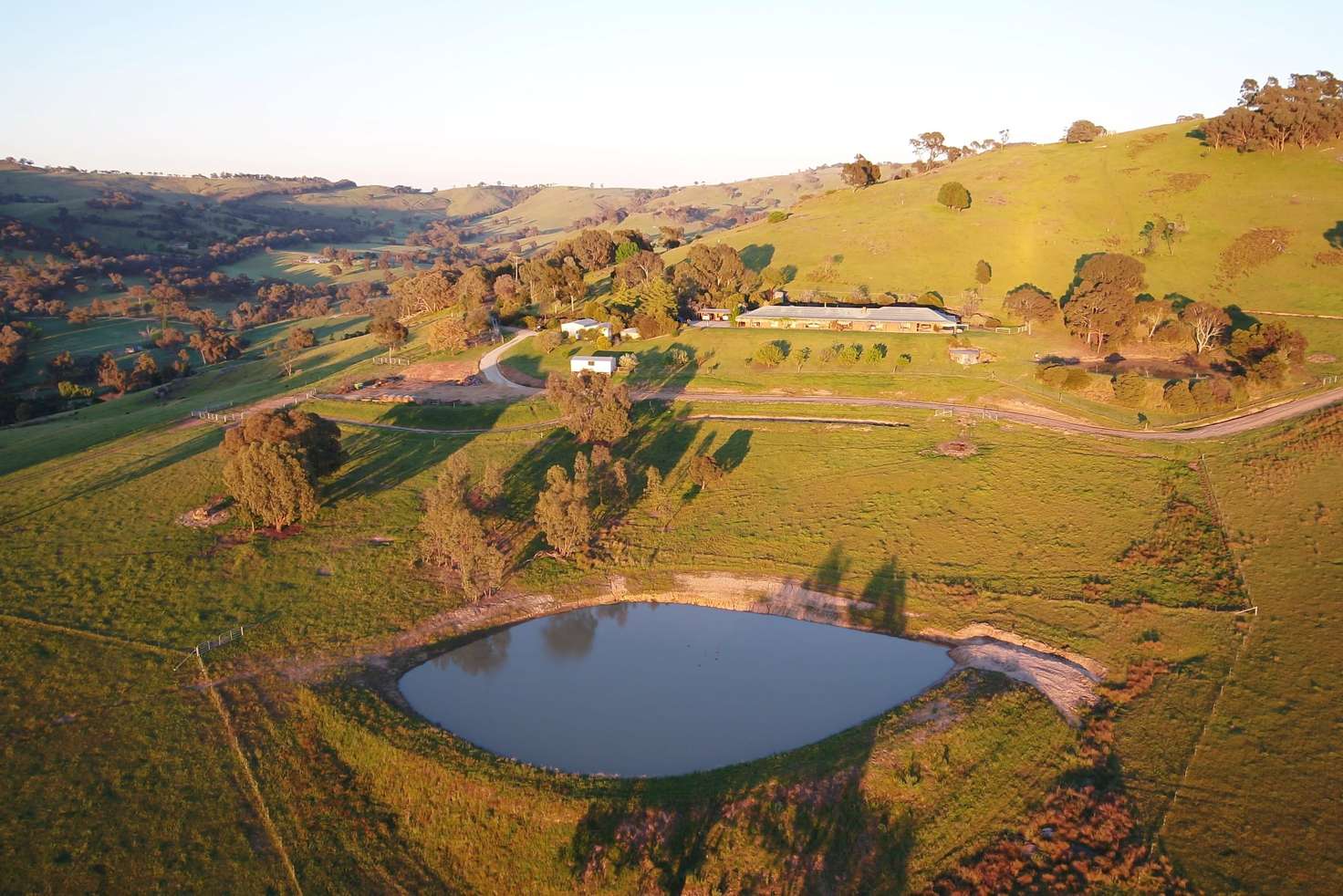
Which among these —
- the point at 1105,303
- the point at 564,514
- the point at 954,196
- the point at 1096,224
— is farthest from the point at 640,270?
the point at 564,514

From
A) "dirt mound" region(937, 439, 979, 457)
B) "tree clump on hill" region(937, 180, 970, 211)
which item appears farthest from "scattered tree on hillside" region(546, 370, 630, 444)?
"tree clump on hill" region(937, 180, 970, 211)

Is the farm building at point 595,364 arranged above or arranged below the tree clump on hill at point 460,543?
above

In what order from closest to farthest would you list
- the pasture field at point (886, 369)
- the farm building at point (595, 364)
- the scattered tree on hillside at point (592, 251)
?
the pasture field at point (886, 369), the farm building at point (595, 364), the scattered tree on hillside at point (592, 251)

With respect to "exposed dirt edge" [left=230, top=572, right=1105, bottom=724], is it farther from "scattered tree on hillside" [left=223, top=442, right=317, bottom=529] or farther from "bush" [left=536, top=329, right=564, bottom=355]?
"bush" [left=536, top=329, right=564, bottom=355]

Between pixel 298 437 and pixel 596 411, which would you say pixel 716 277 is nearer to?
pixel 596 411

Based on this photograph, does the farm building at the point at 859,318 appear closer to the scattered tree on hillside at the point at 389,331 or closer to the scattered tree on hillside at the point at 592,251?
the scattered tree on hillside at the point at 592,251

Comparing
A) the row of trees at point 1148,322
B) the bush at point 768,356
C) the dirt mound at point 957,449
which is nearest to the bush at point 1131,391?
the row of trees at point 1148,322
